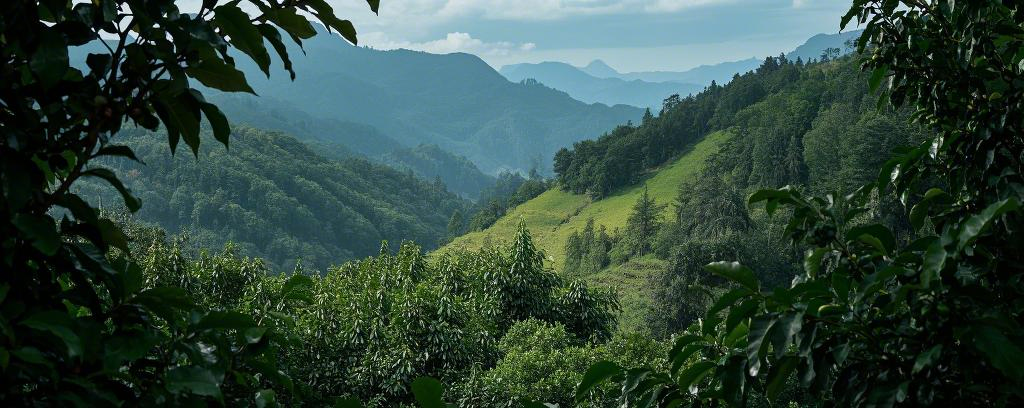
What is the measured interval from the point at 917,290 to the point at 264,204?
11765 cm

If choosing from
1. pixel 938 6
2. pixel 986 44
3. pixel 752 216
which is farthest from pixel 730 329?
pixel 752 216

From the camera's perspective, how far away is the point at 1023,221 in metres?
2.08

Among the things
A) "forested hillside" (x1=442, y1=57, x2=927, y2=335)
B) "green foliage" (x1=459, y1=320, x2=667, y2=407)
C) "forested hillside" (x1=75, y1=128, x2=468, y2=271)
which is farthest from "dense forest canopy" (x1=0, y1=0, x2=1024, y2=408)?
"forested hillside" (x1=75, y1=128, x2=468, y2=271)

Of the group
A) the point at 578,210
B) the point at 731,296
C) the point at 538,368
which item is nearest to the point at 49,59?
the point at 731,296

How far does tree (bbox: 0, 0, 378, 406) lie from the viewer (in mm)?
1290

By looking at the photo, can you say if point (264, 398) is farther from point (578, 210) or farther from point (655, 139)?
point (655, 139)

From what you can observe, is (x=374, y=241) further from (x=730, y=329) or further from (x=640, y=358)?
(x=730, y=329)

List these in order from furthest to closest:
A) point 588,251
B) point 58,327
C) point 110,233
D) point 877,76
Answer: point 588,251 < point 877,76 < point 110,233 < point 58,327

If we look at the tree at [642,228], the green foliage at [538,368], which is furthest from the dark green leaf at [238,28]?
the tree at [642,228]

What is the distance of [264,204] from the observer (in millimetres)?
113375

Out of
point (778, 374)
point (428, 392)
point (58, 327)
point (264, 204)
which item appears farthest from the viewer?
point (264, 204)

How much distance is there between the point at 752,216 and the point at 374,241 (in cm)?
6888

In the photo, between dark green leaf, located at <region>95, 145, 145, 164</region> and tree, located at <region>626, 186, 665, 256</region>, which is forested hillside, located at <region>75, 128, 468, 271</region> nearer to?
tree, located at <region>626, 186, 665, 256</region>

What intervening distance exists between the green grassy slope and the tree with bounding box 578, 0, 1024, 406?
7064cm
